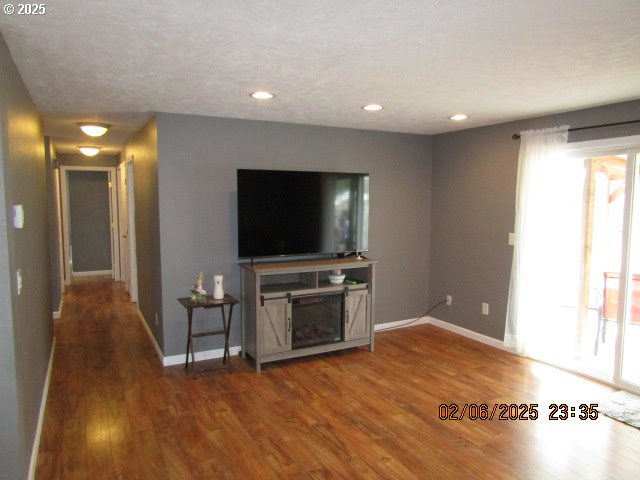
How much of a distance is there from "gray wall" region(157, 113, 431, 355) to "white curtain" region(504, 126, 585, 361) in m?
1.52

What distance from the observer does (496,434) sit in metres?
2.98

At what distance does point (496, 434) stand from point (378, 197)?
2876 millimetres

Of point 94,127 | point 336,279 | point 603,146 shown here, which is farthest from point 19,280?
point 603,146

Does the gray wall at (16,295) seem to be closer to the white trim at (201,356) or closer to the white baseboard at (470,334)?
the white trim at (201,356)

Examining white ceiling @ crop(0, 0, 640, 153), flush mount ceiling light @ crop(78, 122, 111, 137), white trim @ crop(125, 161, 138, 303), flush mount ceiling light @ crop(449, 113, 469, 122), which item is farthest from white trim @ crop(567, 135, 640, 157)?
white trim @ crop(125, 161, 138, 303)

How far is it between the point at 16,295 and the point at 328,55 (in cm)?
202

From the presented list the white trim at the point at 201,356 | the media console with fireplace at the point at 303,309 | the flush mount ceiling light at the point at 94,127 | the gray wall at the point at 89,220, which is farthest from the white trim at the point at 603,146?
the gray wall at the point at 89,220

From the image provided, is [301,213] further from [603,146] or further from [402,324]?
[603,146]

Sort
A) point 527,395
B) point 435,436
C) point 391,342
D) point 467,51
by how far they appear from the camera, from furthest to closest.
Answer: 1. point 391,342
2. point 527,395
3. point 435,436
4. point 467,51

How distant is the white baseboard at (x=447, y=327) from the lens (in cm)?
473

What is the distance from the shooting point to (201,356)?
429 centimetres

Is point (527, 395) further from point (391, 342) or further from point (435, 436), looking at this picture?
point (391, 342)

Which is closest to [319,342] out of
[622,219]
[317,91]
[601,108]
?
[317,91]

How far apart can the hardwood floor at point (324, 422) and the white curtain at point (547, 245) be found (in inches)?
14.1
